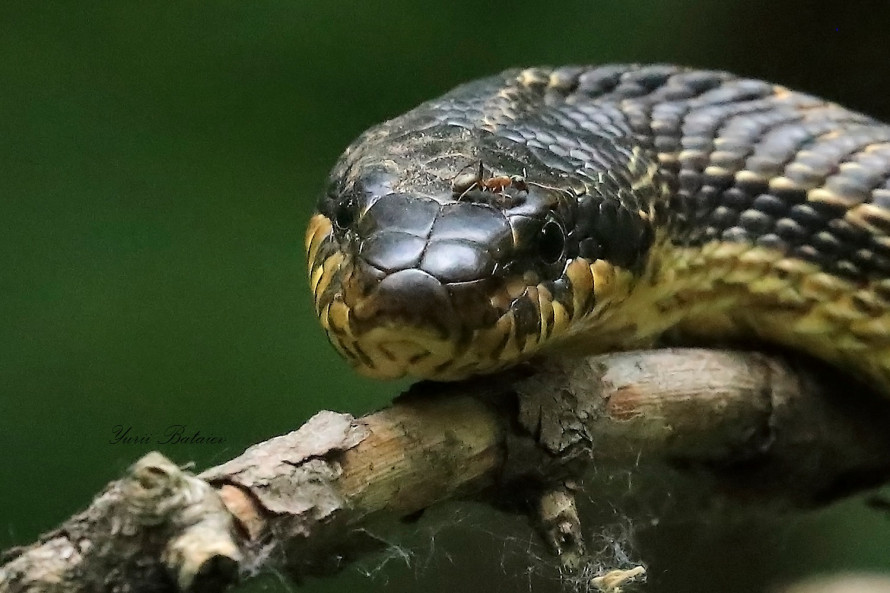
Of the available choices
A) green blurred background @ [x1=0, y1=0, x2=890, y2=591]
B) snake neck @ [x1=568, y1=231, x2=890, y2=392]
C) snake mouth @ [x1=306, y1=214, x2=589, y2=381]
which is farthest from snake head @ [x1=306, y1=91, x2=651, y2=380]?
green blurred background @ [x1=0, y1=0, x2=890, y2=591]

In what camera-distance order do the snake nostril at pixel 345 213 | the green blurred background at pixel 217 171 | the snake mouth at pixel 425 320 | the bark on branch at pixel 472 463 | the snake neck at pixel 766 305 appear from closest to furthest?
the bark on branch at pixel 472 463
the snake mouth at pixel 425 320
the snake nostril at pixel 345 213
the snake neck at pixel 766 305
the green blurred background at pixel 217 171

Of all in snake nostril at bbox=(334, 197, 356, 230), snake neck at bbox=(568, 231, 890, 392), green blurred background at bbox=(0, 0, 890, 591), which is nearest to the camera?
snake nostril at bbox=(334, 197, 356, 230)

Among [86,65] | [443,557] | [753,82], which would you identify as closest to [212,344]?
[86,65]

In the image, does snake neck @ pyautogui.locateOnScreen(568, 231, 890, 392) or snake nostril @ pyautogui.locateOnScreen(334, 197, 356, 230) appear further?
snake neck @ pyautogui.locateOnScreen(568, 231, 890, 392)

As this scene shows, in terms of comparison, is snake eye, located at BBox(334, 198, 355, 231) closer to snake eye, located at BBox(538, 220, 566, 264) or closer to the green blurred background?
snake eye, located at BBox(538, 220, 566, 264)

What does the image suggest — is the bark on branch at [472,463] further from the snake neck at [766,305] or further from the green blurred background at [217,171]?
the green blurred background at [217,171]

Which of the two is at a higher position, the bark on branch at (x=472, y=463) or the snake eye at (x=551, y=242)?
the snake eye at (x=551, y=242)

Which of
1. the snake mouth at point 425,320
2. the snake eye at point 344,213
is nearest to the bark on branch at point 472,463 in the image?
the snake mouth at point 425,320

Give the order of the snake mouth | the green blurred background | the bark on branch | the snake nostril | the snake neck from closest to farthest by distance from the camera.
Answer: the bark on branch, the snake mouth, the snake nostril, the snake neck, the green blurred background
